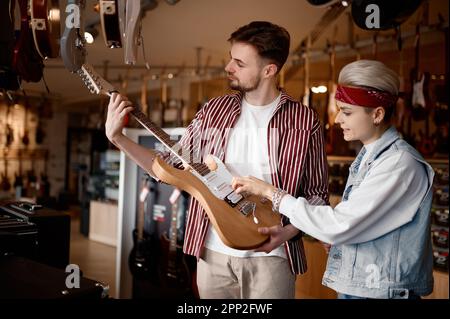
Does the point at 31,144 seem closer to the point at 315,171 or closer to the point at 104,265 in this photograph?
the point at 104,265

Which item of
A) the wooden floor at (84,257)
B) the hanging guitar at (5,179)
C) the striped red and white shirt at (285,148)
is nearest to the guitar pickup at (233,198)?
the striped red and white shirt at (285,148)

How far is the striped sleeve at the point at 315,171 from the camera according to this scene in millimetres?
1162

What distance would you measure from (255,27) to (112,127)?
1.49 feet

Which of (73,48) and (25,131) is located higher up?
(73,48)

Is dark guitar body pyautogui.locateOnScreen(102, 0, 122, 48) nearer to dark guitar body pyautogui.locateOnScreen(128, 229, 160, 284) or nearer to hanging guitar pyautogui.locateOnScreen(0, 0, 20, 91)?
hanging guitar pyautogui.locateOnScreen(0, 0, 20, 91)

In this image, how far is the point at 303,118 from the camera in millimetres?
1168

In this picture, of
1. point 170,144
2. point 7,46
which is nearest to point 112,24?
point 170,144

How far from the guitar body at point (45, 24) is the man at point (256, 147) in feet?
1.19

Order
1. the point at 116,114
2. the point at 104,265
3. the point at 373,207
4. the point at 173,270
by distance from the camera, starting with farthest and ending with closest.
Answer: the point at 173,270 < the point at 104,265 < the point at 116,114 < the point at 373,207

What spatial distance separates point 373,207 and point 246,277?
1.26 ft

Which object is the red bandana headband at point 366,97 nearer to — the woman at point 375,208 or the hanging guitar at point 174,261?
the woman at point 375,208

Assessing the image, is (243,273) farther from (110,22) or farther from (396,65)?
(396,65)

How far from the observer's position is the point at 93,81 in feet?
3.84

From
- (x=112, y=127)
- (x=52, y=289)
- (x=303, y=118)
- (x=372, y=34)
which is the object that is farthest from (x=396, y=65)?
(x=52, y=289)
